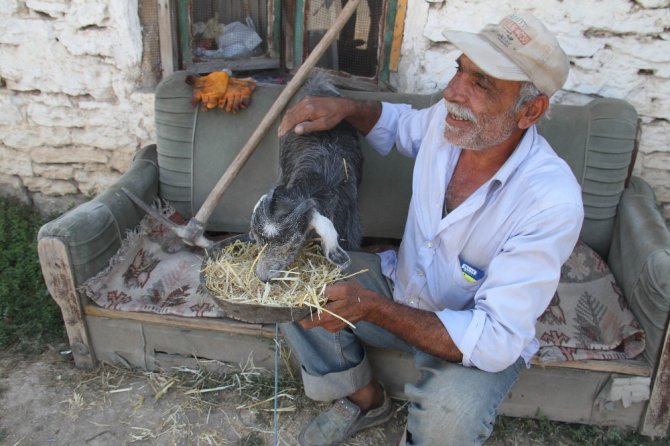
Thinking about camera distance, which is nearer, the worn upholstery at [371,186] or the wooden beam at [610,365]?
the wooden beam at [610,365]

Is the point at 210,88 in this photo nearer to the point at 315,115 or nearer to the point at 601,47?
the point at 315,115

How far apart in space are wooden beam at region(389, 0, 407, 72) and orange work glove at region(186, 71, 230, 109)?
113cm

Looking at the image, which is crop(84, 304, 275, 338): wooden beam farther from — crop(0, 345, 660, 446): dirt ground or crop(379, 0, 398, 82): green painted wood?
crop(379, 0, 398, 82): green painted wood

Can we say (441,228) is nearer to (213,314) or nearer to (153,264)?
(213,314)

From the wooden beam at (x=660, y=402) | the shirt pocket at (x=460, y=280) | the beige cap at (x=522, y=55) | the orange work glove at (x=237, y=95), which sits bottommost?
the wooden beam at (x=660, y=402)

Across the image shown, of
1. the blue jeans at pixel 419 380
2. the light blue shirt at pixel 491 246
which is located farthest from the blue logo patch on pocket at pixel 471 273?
the blue jeans at pixel 419 380

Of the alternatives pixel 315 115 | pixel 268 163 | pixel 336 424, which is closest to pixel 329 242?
pixel 315 115

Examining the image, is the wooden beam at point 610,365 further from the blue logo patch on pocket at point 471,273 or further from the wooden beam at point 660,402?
the blue logo patch on pocket at point 471,273

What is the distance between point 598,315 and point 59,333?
9.70 feet

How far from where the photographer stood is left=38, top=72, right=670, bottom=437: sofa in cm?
258

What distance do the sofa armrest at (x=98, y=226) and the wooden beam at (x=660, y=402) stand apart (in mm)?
2680

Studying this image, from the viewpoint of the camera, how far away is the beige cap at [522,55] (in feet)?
6.57

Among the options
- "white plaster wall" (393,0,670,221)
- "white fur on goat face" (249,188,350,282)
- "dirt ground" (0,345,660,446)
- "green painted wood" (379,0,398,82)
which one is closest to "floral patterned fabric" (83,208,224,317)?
"dirt ground" (0,345,660,446)

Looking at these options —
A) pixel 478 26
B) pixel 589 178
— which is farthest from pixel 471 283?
pixel 478 26
